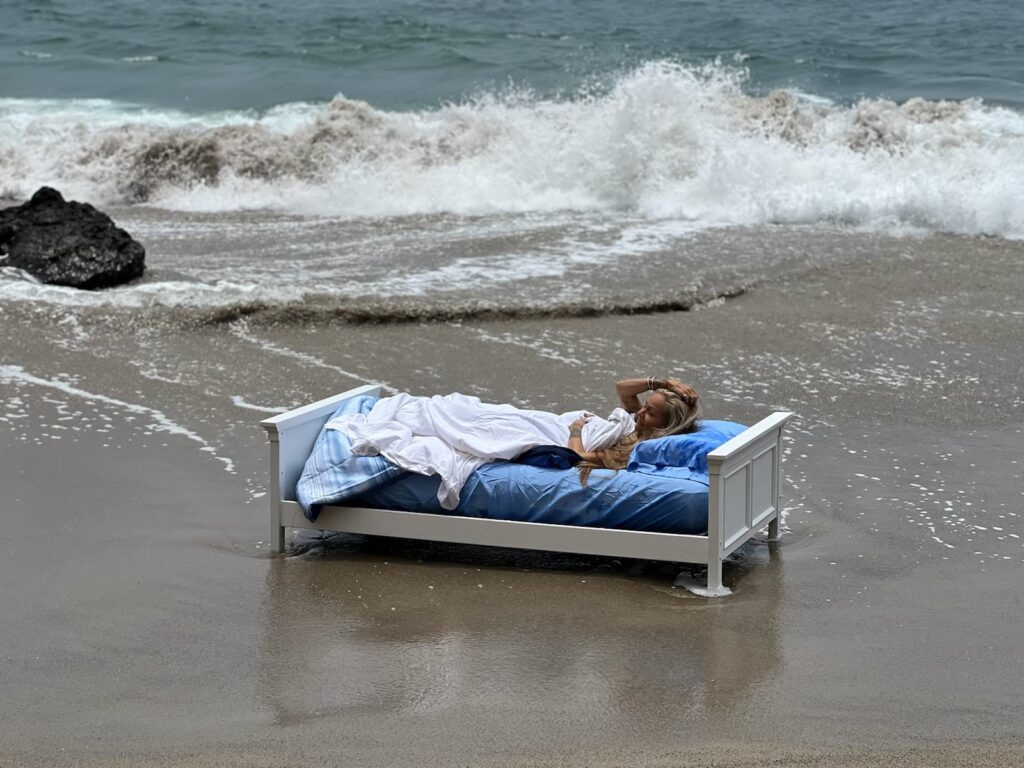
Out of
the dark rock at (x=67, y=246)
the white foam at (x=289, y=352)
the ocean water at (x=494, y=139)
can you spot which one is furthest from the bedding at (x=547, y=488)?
the dark rock at (x=67, y=246)

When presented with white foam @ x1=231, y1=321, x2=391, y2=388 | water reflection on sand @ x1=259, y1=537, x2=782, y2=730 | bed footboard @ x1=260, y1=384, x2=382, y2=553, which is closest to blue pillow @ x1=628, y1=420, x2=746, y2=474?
water reflection on sand @ x1=259, y1=537, x2=782, y2=730

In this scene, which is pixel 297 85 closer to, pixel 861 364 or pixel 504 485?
pixel 861 364

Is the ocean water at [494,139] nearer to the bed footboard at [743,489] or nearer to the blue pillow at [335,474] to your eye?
the blue pillow at [335,474]

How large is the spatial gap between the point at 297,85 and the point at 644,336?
1691 centimetres

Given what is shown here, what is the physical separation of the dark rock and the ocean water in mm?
231

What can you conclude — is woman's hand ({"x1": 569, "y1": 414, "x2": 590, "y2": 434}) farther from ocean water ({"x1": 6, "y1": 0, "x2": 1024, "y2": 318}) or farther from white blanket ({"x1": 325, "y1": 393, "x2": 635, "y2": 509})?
ocean water ({"x1": 6, "y1": 0, "x2": 1024, "y2": 318})

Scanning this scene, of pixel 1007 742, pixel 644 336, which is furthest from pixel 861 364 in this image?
pixel 1007 742

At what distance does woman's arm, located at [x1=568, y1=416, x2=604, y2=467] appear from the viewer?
621 cm

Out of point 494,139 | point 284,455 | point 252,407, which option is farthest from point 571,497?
point 494,139

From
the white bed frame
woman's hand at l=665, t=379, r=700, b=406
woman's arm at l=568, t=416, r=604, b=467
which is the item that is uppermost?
woman's hand at l=665, t=379, r=700, b=406

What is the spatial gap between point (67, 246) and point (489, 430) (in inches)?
255

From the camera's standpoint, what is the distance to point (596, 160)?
56.2 feet

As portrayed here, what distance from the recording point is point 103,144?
2019cm

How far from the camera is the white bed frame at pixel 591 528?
230 inches
